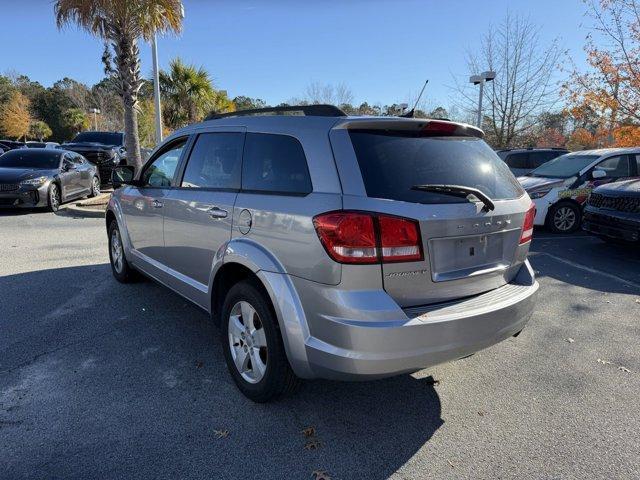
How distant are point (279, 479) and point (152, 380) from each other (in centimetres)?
139

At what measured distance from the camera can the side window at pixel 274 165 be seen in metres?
2.76

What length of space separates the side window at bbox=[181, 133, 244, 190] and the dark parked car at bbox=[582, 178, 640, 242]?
6.28 metres

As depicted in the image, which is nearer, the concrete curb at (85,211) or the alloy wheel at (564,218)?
the alloy wheel at (564,218)

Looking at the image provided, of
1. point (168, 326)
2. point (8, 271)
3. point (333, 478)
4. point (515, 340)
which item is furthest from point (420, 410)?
point (8, 271)

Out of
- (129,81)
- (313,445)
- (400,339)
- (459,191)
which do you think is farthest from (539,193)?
(129,81)

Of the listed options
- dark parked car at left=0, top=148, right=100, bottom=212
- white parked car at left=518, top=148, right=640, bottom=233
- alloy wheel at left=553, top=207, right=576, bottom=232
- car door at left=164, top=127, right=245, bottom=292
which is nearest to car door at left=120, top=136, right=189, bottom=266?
car door at left=164, top=127, right=245, bottom=292

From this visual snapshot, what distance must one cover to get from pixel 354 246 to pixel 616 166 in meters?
9.54

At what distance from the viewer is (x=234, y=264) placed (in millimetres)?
3131

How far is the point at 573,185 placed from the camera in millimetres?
9445

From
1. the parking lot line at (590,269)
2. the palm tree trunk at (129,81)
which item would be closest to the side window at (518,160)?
the parking lot line at (590,269)

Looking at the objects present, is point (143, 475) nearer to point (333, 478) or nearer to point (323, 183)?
point (333, 478)

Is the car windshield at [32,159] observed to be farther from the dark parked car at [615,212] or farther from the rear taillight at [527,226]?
the dark parked car at [615,212]

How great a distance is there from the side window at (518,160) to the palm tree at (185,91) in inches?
664

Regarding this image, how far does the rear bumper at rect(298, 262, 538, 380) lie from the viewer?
2.36 metres
